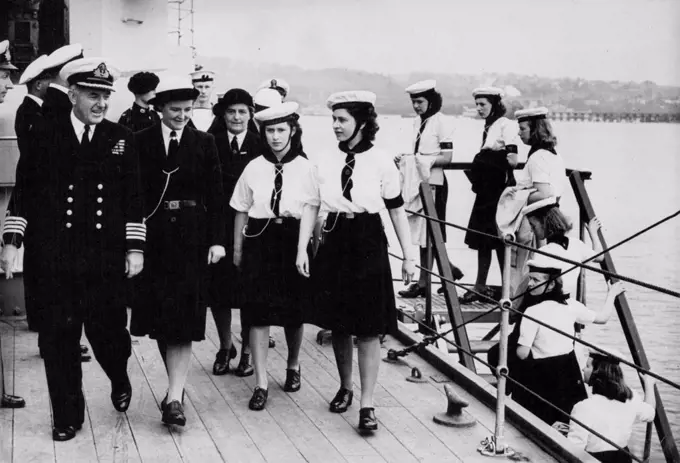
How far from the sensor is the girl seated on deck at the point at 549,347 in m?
6.11

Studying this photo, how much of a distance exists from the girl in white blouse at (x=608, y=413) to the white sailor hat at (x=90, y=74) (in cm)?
322

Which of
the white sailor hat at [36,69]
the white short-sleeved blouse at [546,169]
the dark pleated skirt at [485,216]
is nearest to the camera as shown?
the white sailor hat at [36,69]

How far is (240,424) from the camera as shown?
466 cm

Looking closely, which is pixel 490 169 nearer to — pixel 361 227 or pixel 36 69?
pixel 361 227

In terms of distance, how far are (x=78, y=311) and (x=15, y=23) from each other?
5.70m

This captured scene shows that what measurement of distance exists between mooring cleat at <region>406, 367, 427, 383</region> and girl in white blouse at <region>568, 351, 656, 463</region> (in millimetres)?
936

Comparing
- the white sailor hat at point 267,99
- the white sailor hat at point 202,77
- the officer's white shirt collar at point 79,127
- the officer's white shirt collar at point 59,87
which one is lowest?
the officer's white shirt collar at point 79,127

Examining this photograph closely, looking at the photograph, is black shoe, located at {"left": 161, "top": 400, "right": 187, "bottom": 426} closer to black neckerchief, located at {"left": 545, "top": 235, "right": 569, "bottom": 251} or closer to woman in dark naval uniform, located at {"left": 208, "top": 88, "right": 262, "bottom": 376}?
woman in dark naval uniform, located at {"left": 208, "top": 88, "right": 262, "bottom": 376}

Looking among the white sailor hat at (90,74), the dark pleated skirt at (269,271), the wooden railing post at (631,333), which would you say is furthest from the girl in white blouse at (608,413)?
the white sailor hat at (90,74)

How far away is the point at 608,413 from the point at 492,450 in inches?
61.0

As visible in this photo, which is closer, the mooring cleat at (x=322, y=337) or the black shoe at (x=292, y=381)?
the black shoe at (x=292, y=381)

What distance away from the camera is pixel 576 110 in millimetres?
33688

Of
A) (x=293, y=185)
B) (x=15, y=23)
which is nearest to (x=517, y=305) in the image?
(x=293, y=185)

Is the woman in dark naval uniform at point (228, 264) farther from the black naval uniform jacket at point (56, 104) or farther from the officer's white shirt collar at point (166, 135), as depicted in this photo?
the black naval uniform jacket at point (56, 104)
